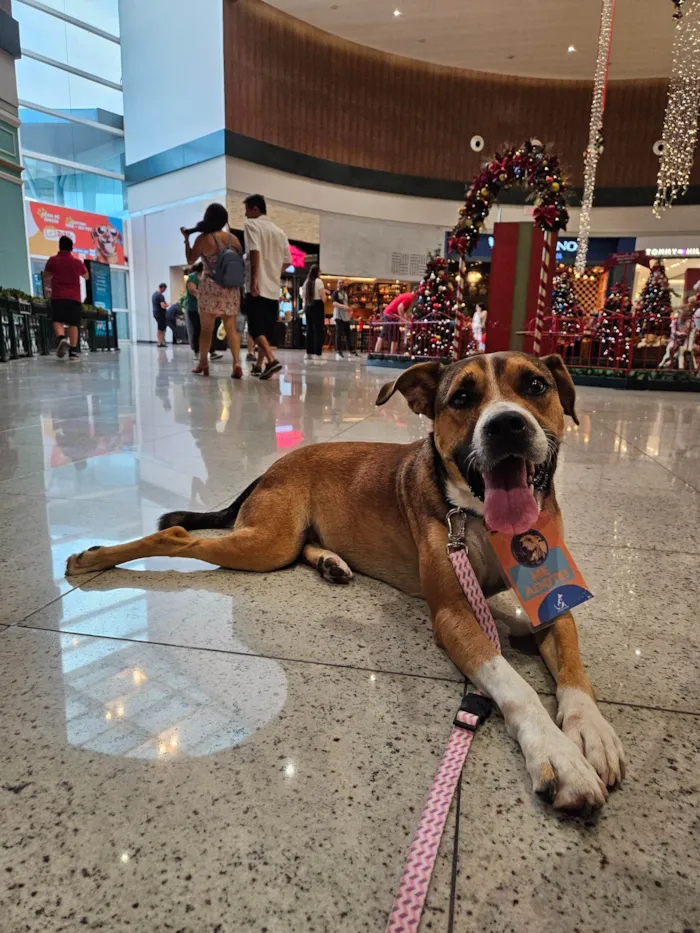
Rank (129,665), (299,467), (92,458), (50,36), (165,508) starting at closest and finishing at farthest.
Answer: (129,665), (299,467), (165,508), (92,458), (50,36)

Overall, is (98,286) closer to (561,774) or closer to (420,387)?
(420,387)

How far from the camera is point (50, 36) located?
81.6 ft

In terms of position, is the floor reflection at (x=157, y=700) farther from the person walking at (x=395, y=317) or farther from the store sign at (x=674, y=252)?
the store sign at (x=674, y=252)

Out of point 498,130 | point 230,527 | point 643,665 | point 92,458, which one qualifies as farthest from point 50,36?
point 643,665

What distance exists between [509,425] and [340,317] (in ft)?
75.4

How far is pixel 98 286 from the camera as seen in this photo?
75.4ft

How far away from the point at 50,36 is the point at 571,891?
1333 inches

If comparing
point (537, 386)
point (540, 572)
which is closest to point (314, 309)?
point (537, 386)

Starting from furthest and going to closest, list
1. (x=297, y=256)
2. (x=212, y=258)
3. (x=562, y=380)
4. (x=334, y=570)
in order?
(x=297, y=256)
(x=212, y=258)
(x=334, y=570)
(x=562, y=380)

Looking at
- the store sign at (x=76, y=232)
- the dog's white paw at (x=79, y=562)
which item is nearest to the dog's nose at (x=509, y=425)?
the dog's white paw at (x=79, y=562)

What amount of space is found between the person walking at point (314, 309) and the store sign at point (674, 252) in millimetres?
16177

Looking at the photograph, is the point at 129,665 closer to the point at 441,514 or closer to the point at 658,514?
the point at 441,514

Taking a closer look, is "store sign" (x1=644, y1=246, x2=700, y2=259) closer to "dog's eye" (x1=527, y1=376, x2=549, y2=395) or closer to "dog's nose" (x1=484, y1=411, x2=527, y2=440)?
"dog's eye" (x1=527, y1=376, x2=549, y2=395)

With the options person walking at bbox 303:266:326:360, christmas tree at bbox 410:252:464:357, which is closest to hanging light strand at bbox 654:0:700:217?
christmas tree at bbox 410:252:464:357
